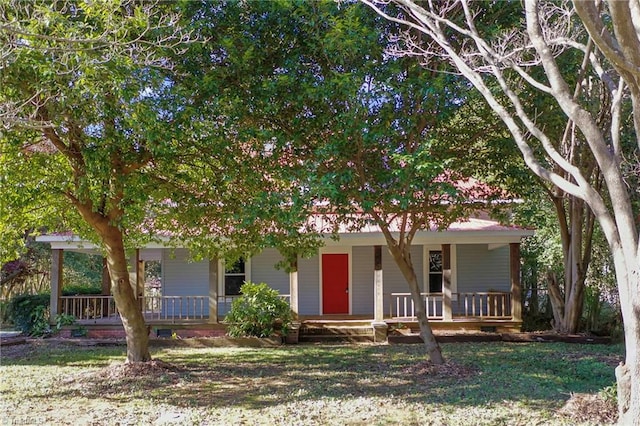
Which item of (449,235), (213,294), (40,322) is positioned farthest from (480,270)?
(40,322)

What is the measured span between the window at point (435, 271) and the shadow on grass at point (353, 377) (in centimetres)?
517

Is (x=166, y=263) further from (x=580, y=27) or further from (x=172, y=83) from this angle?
(x=580, y=27)

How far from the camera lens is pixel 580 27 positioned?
9.76 metres

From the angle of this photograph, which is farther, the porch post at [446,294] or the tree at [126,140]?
the porch post at [446,294]

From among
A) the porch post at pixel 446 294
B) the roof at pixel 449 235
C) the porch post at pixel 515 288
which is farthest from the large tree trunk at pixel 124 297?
the porch post at pixel 515 288

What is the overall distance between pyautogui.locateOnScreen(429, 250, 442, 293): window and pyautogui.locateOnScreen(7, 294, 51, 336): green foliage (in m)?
12.0

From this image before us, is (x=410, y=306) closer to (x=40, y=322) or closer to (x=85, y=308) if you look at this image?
(x=85, y=308)

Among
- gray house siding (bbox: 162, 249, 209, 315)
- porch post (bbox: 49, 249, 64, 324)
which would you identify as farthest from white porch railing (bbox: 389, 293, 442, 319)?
porch post (bbox: 49, 249, 64, 324)

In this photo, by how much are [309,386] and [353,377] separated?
1047mm

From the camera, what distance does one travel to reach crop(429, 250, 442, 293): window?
18.9 meters

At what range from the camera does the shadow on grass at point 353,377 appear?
868 centimetres

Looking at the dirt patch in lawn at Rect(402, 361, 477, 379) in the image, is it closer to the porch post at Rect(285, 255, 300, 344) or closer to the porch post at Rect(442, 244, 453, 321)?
the porch post at Rect(285, 255, 300, 344)

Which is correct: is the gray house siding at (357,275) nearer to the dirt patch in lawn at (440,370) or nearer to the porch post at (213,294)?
the porch post at (213,294)

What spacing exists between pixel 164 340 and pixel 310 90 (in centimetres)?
896
